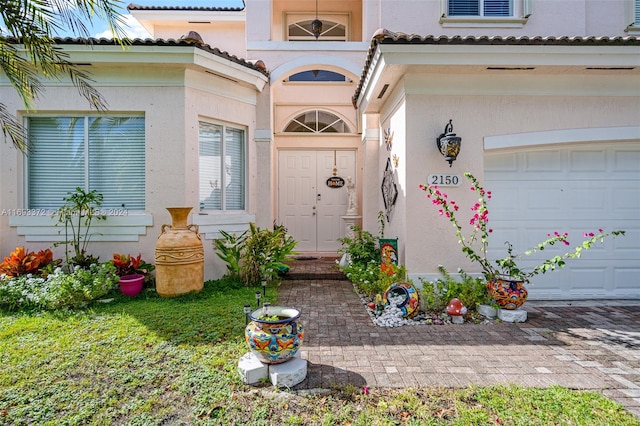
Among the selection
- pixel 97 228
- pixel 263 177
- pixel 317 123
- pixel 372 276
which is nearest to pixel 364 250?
pixel 372 276

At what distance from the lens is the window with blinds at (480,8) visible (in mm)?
7535

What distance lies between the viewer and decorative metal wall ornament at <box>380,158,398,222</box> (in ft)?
20.3

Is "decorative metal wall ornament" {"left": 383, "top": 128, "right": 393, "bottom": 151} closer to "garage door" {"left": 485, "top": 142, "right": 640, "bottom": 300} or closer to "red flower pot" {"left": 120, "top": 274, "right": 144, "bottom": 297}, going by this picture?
"garage door" {"left": 485, "top": 142, "right": 640, "bottom": 300}

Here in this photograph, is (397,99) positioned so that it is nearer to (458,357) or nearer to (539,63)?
(539,63)

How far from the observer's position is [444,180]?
5285 mm

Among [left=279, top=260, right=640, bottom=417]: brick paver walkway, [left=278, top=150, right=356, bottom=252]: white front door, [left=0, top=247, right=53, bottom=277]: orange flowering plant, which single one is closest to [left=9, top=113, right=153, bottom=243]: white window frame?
[left=0, top=247, right=53, bottom=277]: orange flowering plant

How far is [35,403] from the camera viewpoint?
2.73 m

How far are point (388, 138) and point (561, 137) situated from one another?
278 cm

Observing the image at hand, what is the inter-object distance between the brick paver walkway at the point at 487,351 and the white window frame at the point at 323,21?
315 inches

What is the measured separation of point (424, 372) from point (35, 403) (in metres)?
3.27

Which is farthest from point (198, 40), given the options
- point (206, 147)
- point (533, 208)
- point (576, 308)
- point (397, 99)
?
point (576, 308)

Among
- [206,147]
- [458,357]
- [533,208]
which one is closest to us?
[458,357]

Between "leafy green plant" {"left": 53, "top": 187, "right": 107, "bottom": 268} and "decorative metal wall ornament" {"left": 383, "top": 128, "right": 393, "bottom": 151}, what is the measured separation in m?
5.29

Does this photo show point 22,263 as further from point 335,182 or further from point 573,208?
point 573,208
